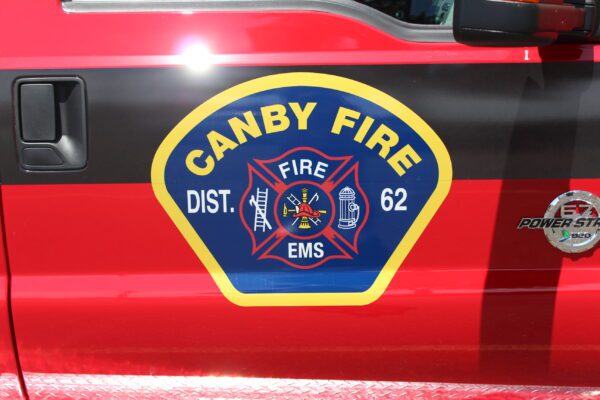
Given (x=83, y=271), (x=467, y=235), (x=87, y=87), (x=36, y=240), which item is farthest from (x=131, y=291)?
(x=467, y=235)

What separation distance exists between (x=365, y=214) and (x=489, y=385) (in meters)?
0.61

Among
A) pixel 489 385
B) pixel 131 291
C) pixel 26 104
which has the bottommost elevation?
pixel 489 385

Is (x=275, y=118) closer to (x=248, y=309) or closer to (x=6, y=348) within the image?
(x=248, y=309)

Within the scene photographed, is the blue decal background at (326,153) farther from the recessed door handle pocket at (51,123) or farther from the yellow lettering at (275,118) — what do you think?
the recessed door handle pocket at (51,123)

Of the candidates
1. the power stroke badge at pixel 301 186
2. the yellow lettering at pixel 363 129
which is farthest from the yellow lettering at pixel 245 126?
the yellow lettering at pixel 363 129

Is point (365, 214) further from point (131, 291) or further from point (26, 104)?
point (26, 104)

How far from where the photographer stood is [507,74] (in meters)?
1.86

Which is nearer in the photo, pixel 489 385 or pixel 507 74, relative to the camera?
pixel 507 74

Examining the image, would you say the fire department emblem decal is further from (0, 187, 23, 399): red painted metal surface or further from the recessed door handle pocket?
(0, 187, 23, 399): red painted metal surface

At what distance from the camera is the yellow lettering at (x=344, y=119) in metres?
1.85

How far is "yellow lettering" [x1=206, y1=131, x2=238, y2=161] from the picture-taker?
1.86 metres

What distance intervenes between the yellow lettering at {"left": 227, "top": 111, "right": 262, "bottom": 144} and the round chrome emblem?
0.81 meters

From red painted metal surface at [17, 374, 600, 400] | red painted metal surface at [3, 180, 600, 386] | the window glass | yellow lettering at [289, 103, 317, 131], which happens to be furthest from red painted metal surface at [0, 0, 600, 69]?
red painted metal surface at [17, 374, 600, 400]

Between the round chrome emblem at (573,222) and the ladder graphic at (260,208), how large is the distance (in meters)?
0.75
